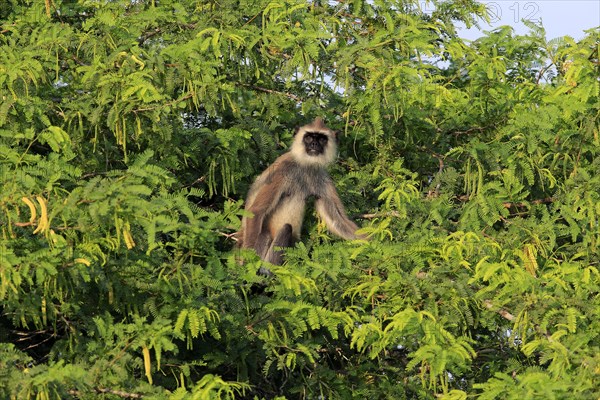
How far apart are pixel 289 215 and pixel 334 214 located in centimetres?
58

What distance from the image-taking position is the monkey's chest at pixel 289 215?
28.8 feet

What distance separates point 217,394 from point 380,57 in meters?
2.74

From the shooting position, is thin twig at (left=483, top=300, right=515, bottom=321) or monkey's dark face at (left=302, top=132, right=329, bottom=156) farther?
monkey's dark face at (left=302, top=132, right=329, bottom=156)

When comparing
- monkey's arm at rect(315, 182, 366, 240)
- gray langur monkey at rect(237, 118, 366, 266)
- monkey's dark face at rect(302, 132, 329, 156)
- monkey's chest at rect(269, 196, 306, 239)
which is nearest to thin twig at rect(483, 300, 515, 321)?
monkey's arm at rect(315, 182, 366, 240)

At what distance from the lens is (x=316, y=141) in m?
8.41

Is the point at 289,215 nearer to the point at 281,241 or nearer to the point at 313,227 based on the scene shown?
the point at 313,227

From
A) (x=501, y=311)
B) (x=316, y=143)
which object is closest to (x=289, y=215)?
(x=316, y=143)

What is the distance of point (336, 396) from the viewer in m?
6.42

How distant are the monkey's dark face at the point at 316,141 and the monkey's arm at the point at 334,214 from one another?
1.19 feet

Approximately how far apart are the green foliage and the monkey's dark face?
0.17 metres

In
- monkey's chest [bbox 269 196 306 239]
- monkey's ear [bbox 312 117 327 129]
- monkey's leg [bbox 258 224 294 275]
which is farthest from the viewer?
monkey's chest [bbox 269 196 306 239]

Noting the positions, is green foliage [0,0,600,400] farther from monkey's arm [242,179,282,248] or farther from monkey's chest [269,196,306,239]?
monkey's chest [269,196,306,239]

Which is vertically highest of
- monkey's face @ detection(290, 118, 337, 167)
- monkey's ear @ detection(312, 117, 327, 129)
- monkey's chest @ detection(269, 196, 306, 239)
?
monkey's ear @ detection(312, 117, 327, 129)

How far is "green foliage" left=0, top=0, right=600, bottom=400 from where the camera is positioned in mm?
5441
